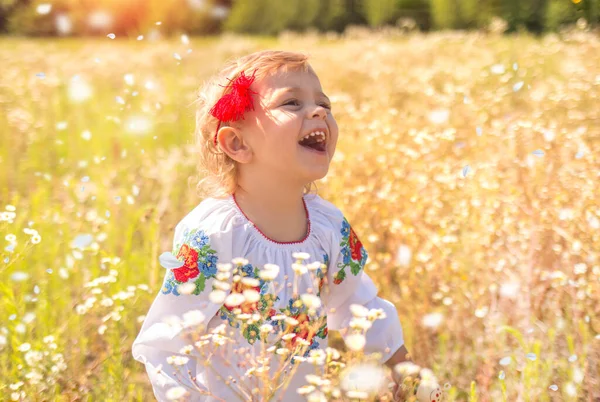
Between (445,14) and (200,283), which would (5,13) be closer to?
(445,14)

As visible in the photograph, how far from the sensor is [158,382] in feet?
5.90

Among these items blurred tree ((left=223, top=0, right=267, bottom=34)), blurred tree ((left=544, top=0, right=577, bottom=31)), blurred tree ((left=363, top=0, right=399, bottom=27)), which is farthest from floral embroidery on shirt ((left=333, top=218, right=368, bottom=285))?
blurred tree ((left=223, top=0, right=267, bottom=34))

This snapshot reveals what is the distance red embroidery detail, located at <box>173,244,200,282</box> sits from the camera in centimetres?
184

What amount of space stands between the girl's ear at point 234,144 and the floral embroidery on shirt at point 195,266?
0.26 m

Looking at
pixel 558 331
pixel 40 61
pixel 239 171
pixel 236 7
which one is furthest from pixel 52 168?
pixel 236 7

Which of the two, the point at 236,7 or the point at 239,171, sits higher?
the point at 239,171

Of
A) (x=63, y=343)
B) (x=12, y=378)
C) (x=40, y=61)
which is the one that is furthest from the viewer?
(x=40, y=61)

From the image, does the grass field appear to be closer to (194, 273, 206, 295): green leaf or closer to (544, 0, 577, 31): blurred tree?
(194, 273, 206, 295): green leaf

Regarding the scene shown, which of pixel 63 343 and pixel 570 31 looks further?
pixel 570 31

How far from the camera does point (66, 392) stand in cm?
219

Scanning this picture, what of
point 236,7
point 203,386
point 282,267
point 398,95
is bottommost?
point 236,7

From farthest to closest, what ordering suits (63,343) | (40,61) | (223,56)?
(223,56)
(40,61)
(63,343)

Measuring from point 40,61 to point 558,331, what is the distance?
826 centimetres

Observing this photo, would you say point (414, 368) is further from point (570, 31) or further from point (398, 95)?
point (570, 31)
